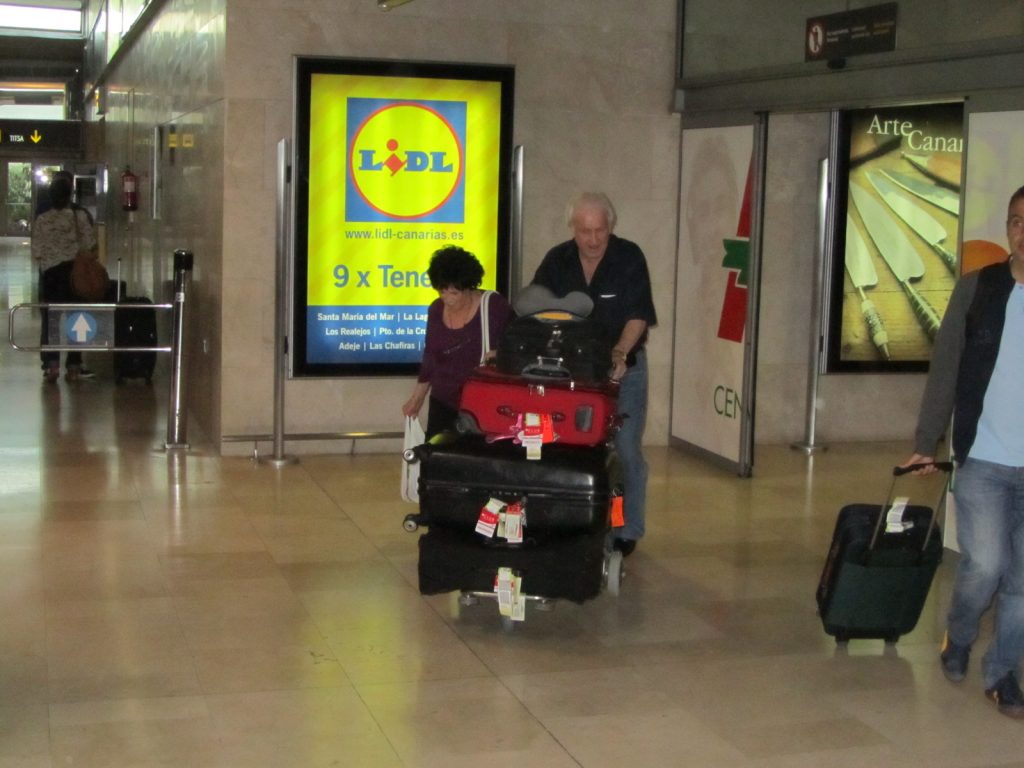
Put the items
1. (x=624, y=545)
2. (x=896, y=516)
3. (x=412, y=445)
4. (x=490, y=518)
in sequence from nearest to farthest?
1. (x=896, y=516)
2. (x=490, y=518)
3. (x=412, y=445)
4. (x=624, y=545)

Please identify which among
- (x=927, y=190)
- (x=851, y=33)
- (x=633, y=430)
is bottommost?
(x=633, y=430)

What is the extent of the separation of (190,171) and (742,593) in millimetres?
6130

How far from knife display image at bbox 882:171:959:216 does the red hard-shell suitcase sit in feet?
17.3

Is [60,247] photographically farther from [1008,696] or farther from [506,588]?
[1008,696]

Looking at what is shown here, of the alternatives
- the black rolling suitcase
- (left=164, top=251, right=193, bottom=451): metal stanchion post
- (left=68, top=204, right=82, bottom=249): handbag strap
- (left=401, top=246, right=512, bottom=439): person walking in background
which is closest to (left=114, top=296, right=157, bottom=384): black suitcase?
(left=68, top=204, right=82, bottom=249): handbag strap

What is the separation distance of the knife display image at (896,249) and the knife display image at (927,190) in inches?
8.6

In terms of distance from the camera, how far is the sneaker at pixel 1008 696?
15.3 ft

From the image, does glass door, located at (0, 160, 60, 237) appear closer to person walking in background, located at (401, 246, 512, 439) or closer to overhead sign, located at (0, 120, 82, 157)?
overhead sign, located at (0, 120, 82, 157)

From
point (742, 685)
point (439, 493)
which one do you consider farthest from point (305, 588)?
point (742, 685)

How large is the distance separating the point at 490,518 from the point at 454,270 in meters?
1.21

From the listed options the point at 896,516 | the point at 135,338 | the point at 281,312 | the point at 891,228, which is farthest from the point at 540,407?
the point at 135,338

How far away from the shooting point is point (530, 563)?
524 cm

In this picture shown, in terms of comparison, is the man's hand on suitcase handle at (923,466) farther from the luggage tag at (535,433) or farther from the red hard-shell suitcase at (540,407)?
the luggage tag at (535,433)

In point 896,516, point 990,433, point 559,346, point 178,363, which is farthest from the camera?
point 178,363
